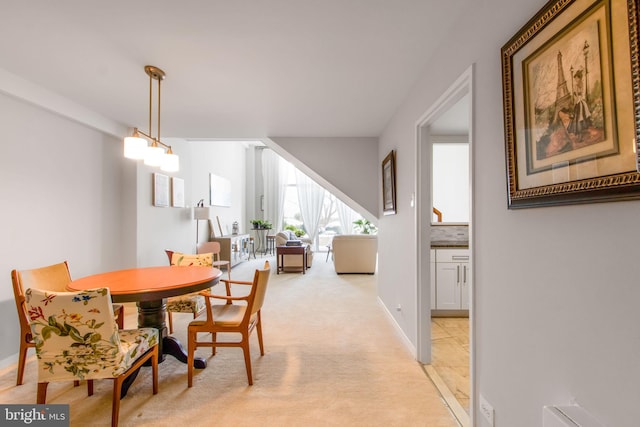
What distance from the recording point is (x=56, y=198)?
2.72 meters

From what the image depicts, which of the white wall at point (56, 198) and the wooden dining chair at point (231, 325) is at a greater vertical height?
the white wall at point (56, 198)

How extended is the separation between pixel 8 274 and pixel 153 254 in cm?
175

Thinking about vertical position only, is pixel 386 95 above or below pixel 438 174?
above

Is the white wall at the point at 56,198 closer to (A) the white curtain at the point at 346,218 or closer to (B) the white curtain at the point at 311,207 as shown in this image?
(B) the white curtain at the point at 311,207

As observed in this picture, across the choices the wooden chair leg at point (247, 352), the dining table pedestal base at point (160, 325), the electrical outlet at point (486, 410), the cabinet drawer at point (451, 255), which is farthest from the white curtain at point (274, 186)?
the electrical outlet at point (486, 410)

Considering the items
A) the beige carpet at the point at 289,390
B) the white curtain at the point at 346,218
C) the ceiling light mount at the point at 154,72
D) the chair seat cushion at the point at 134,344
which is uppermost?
the ceiling light mount at the point at 154,72

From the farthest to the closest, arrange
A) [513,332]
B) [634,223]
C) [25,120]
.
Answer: [25,120] < [513,332] < [634,223]

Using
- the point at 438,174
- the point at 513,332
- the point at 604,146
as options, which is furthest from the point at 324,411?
the point at 438,174

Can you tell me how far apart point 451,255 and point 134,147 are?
3.20 meters

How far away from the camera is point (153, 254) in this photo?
4027 mm

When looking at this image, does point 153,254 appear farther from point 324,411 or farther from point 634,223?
point 634,223

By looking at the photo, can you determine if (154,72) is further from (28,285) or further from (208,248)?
(208,248)

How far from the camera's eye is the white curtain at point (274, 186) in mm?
9180

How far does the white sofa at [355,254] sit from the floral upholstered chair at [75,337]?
13.8 ft
